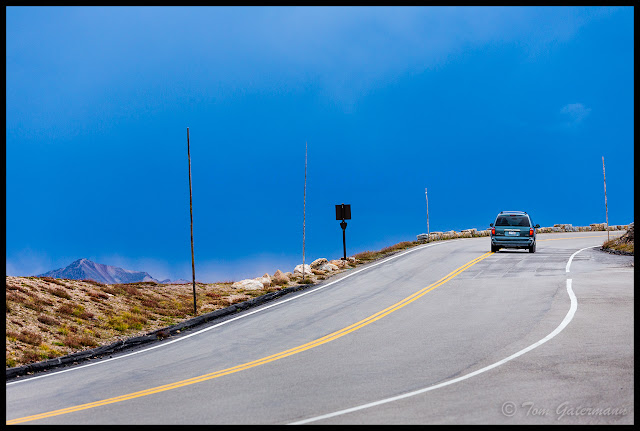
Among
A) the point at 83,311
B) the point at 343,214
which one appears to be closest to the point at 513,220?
the point at 343,214

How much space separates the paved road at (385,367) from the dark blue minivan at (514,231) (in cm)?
1217

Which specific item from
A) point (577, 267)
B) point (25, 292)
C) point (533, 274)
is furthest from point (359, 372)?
point (577, 267)

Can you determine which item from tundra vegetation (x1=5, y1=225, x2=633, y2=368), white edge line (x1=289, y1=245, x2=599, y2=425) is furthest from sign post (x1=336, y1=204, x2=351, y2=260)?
white edge line (x1=289, y1=245, x2=599, y2=425)

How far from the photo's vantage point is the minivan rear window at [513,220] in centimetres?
3283

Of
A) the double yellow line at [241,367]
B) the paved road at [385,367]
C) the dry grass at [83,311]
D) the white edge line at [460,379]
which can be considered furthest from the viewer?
the dry grass at [83,311]

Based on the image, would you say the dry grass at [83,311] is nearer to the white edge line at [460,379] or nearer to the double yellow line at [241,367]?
the double yellow line at [241,367]

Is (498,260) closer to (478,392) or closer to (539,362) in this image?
(539,362)

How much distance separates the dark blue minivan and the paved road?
1217 cm

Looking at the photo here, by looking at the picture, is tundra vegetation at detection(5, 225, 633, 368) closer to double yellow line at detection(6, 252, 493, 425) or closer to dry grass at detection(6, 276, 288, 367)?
dry grass at detection(6, 276, 288, 367)

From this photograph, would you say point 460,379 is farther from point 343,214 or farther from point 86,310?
point 343,214

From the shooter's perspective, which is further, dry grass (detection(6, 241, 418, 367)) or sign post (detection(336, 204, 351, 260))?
sign post (detection(336, 204, 351, 260))

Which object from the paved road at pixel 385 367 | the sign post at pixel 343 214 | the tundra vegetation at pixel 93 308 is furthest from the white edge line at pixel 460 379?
the sign post at pixel 343 214

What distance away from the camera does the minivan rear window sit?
32.8 m

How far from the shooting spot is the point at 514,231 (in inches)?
1296
